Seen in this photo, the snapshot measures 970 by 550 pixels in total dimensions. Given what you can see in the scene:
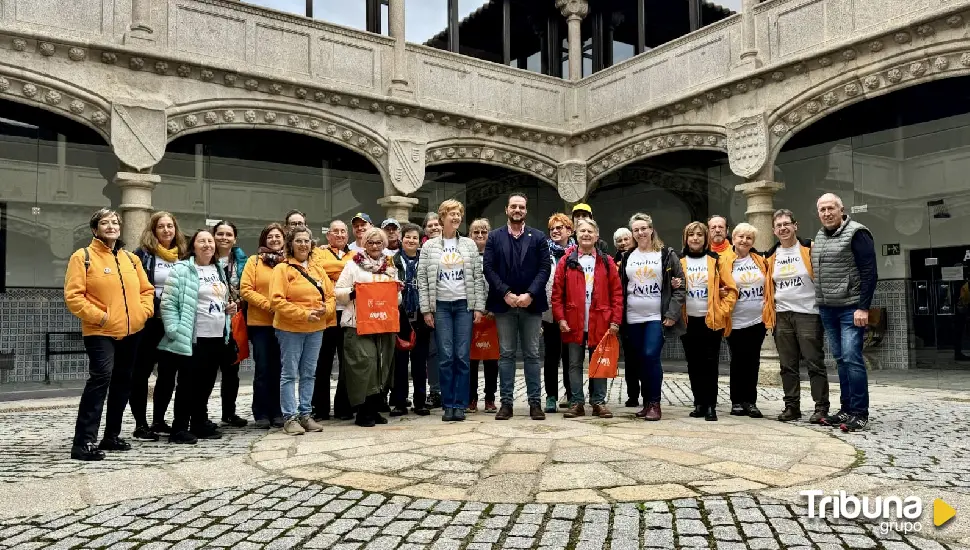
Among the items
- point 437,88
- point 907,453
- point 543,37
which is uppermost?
point 543,37

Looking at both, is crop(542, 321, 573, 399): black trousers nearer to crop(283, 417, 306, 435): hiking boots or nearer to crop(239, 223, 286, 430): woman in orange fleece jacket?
crop(283, 417, 306, 435): hiking boots

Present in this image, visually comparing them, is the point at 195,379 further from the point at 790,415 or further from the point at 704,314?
the point at 790,415

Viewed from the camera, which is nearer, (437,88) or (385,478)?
(385,478)

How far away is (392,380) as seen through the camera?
6188 mm

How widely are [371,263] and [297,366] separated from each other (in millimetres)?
964

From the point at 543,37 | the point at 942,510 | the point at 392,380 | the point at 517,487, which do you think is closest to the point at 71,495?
the point at 517,487

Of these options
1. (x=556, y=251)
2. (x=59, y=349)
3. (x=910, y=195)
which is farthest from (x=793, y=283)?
(x=59, y=349)

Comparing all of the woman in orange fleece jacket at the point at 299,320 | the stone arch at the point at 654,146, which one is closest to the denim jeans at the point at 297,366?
the woman in orange fleece jacket at the point at 299,320

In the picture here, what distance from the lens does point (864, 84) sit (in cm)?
912

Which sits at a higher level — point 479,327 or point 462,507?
point 479,327

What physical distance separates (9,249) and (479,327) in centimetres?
749

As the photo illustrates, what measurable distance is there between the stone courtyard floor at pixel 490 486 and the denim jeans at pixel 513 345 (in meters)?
0.45

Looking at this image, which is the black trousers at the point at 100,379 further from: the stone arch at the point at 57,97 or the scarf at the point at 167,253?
the stone arch at the point at 57,97

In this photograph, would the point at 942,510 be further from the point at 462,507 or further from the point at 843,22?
the point at 843,22
